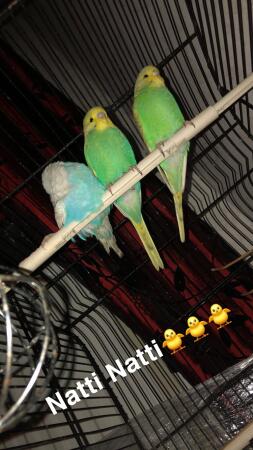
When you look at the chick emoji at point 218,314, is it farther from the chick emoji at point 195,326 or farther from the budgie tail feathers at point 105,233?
the budgie tail feathers at point 105,233

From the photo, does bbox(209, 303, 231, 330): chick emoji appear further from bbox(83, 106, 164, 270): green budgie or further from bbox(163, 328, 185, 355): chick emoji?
bbox(83, 106, 164, 270): green budgie

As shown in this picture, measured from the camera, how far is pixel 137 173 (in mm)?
1082

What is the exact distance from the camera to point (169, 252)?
2193 mm

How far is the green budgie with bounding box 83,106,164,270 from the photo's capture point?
1391 millimetres

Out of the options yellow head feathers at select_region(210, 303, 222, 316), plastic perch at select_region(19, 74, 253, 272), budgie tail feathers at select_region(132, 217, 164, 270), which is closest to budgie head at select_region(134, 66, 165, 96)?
plastic perch at select_region(19, 74, 253, 272)

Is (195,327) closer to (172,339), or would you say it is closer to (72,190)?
(172,339)

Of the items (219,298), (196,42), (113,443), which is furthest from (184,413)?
(196,42)

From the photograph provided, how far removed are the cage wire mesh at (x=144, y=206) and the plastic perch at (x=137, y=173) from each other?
343 mm

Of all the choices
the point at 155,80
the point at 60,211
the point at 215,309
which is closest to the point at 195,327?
the point at 215,309

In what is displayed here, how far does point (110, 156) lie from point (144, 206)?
0.40 meters

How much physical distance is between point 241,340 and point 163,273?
0.56 metres

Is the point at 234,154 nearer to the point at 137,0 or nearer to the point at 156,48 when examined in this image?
the point at 156,48

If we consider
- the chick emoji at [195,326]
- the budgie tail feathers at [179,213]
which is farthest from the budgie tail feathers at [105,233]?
the chick emoji at [195,326]

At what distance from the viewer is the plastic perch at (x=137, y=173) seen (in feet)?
3.45
